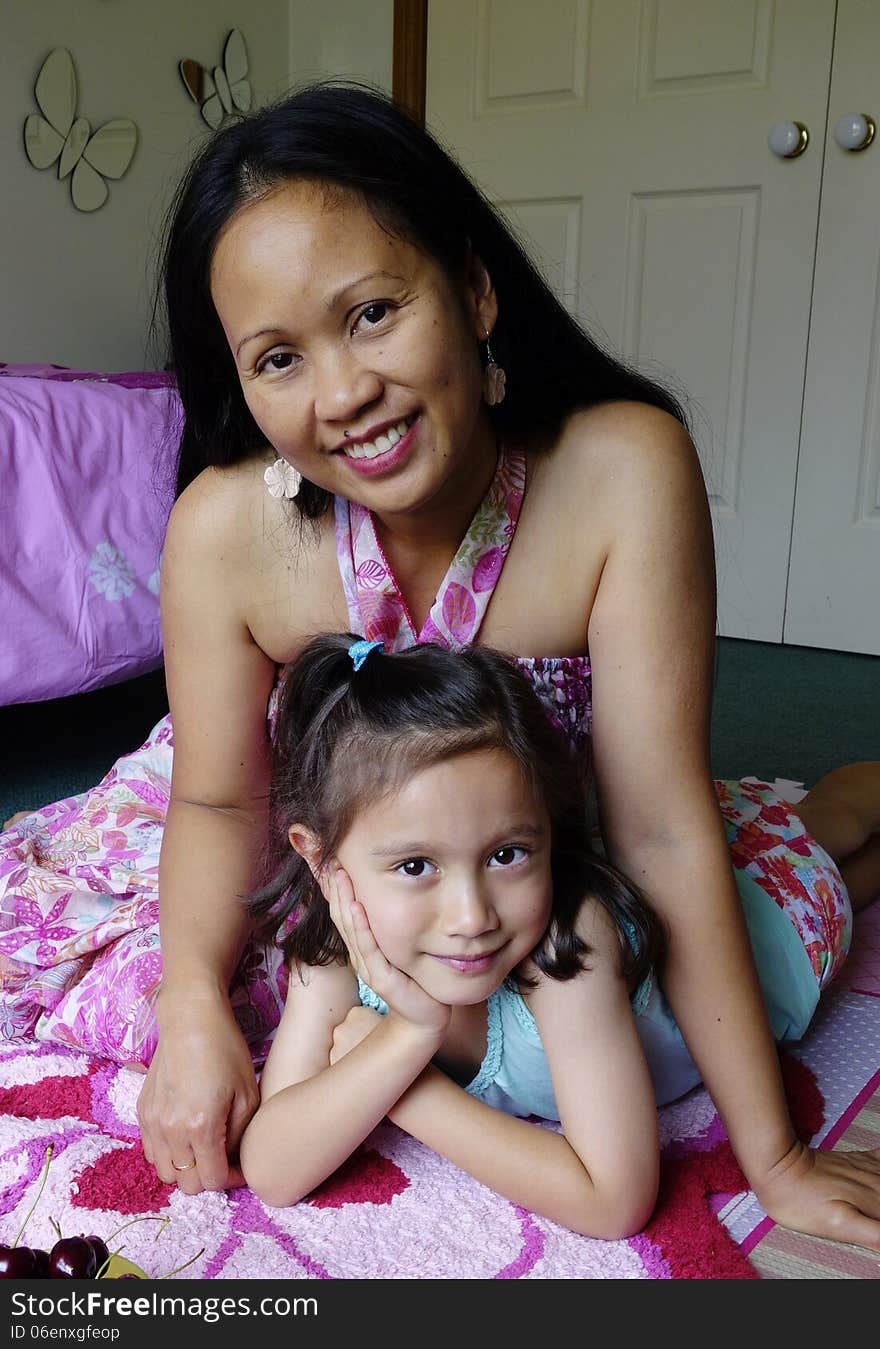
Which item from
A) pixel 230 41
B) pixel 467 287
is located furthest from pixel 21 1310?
pixel 230 41

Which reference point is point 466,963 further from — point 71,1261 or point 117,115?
point 117,115

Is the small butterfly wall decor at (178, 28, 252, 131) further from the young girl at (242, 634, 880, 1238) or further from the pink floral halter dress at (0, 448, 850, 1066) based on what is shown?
the young girl at (242, 634, 880, 1238)

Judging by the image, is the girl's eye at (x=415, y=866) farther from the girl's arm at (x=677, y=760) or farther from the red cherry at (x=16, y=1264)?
the red cherry at (x=16, y=1264)

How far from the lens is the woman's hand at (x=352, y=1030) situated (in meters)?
0.93

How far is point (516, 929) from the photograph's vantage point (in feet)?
2.79

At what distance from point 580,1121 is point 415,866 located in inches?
8.0

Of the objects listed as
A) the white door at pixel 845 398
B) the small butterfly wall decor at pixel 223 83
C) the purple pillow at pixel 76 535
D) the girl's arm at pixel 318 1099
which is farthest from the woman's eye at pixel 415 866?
the small butterfly wall decor at pixel 223 83

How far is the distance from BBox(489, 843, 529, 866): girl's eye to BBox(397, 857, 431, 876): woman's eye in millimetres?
44

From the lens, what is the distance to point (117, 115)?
3.12 metres

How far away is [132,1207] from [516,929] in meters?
0.33

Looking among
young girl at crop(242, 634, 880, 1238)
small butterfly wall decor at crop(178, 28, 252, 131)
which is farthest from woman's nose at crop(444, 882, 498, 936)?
small butterfly wall decor at crop(178, 28, 252, 131)

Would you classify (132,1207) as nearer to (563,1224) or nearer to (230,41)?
(563,1224)

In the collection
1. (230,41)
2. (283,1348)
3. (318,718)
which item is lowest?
(283,1348)

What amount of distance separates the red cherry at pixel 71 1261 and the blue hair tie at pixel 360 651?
41 cm
